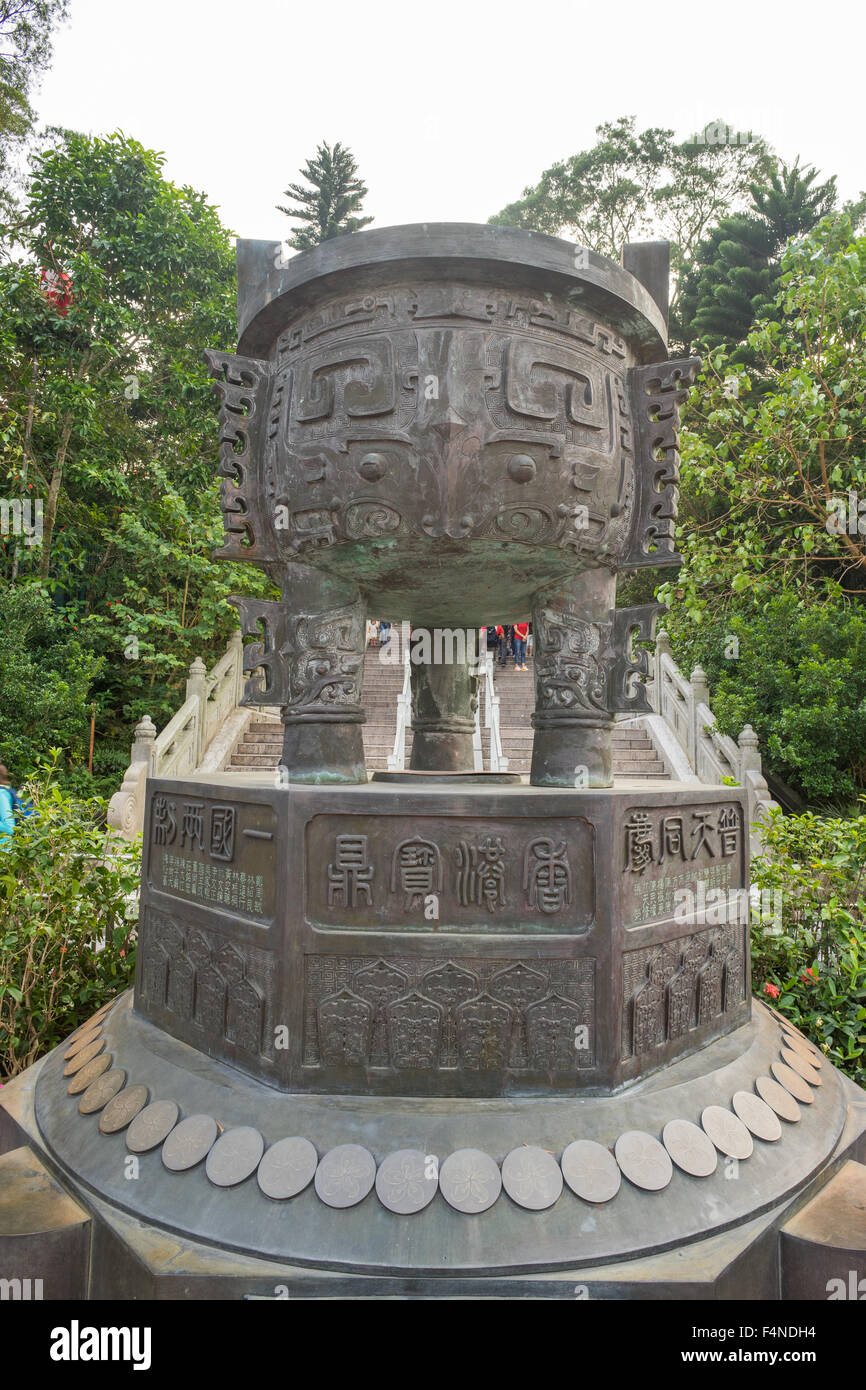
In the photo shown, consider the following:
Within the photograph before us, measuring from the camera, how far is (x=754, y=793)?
7.99m

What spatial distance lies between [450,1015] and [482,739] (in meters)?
7.91

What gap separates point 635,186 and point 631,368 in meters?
21.7

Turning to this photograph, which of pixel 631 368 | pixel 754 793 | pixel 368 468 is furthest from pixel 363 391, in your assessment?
pixel 754 793

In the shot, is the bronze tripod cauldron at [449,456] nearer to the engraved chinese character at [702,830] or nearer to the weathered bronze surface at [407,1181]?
Result: the engraved chinese character at [702,830]

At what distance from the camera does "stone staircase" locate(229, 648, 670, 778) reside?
31.1ft

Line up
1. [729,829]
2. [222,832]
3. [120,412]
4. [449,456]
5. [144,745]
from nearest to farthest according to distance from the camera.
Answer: [449,456] → [222,832] → [729,829] → [144,745] → [120,412]

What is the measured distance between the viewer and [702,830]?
2.81 m

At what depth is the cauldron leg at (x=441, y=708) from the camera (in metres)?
3.88

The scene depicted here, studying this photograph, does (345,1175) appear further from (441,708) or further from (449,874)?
(441,708)

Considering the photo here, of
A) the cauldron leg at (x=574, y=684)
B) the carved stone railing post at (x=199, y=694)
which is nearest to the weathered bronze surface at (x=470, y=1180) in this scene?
the cauldron leg at (x=574, y=684)

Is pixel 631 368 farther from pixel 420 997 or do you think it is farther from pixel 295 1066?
pixel 295 1066

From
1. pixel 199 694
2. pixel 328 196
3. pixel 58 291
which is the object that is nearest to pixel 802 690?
pixel 199 694

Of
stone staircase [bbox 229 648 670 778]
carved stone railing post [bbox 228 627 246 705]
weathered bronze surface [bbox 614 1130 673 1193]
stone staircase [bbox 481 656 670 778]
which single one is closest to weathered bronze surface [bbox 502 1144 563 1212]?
weathered bronze surface [bbox 614 1130 673 1193]
